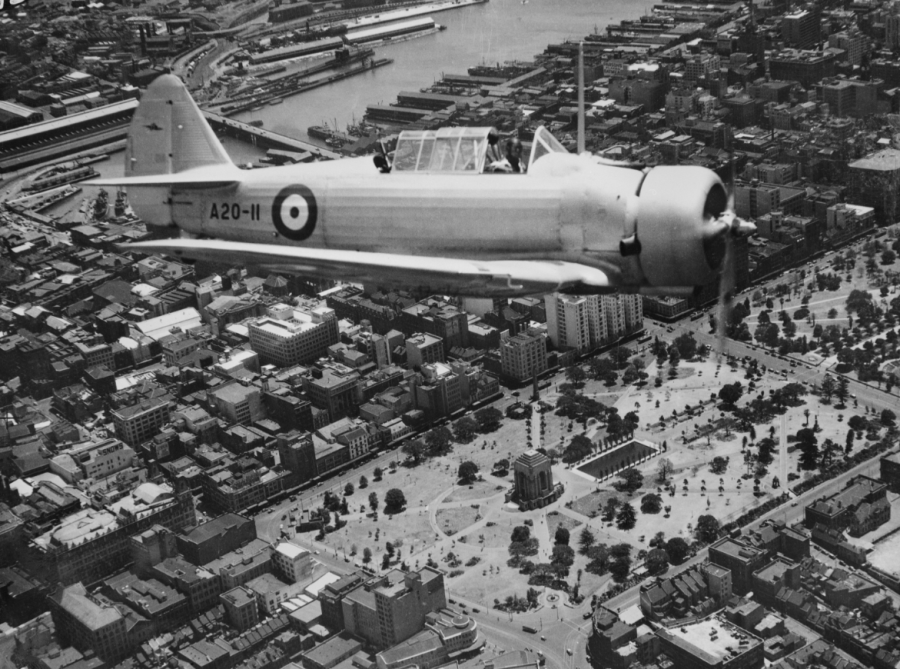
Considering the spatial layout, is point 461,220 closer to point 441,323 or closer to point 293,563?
point 293,563

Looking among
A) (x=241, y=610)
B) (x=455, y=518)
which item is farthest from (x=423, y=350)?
(x=241, y=610)

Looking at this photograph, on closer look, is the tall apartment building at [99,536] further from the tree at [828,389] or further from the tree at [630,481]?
the tree at [828,389]

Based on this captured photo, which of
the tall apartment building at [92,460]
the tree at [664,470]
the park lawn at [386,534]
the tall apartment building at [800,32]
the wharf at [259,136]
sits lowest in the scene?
the park lawn at [386,534]

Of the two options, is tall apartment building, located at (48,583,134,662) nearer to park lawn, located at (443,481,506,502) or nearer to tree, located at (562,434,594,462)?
park lawn, located at (443,481,506,502)

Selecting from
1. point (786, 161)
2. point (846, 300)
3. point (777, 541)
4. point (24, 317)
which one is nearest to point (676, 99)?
point (786, 161)

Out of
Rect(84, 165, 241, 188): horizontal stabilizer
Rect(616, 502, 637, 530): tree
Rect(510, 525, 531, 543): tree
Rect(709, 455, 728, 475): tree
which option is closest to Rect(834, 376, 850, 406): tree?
Rect(709, 455, 728, 475): tree

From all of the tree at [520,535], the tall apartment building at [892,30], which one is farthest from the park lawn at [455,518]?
the tall apartment building at [892,30]
